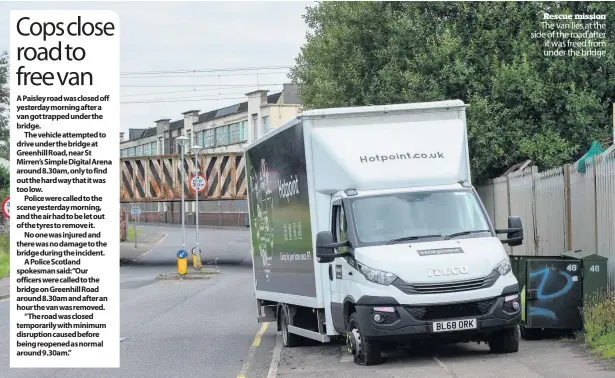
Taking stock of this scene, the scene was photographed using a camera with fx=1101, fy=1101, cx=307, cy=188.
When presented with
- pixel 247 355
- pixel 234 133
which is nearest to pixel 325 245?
pixel 247 355

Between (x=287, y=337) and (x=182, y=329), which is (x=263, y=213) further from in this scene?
(x=182, y=329)

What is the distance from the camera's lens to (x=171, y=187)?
197 feet

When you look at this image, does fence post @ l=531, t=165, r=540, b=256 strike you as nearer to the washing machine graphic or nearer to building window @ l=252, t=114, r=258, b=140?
the washing machine graphic

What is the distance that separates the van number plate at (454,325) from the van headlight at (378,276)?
2.42 ft

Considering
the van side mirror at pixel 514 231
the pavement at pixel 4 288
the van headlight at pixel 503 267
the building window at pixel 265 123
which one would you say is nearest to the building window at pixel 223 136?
the building window at pixel 265 123

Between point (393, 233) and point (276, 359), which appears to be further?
point (276, 359)

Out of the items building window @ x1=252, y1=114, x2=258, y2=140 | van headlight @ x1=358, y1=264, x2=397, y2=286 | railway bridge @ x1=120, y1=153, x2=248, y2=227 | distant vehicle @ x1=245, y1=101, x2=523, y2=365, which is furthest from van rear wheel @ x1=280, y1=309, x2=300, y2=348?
building window @ x1=252, y1=114, x2=258, y2=140

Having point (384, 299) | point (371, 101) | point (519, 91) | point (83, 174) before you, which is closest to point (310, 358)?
point (384, 299)

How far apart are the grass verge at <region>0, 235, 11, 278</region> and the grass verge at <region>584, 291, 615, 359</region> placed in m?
32.8

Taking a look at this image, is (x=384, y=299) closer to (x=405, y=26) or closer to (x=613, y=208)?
(x=613, y=208)

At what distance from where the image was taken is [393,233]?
45.1 ft

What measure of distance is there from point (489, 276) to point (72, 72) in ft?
19.4

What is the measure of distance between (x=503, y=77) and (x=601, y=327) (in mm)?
16149

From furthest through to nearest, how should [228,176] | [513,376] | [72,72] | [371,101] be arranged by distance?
[228,176] → [371,101] → [513,376] → [72,72]
